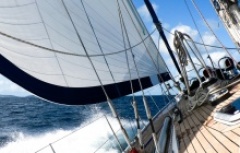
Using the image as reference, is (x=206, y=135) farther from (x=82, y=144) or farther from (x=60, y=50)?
(x=82, y=144)

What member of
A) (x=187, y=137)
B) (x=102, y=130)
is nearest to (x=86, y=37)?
(x=187, y=137)

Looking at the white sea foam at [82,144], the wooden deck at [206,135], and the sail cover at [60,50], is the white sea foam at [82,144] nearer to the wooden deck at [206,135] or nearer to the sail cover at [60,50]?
the sail cover at [60,50]

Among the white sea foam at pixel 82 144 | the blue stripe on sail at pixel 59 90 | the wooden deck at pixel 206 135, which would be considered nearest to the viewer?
the wooden deck at pixel 206 135

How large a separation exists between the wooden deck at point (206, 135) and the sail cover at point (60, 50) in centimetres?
118

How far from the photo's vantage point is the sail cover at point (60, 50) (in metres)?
3.59

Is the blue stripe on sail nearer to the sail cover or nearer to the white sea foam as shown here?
the sail cover

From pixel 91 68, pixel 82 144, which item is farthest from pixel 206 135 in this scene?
pixel 82 144

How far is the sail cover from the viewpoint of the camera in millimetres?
3594

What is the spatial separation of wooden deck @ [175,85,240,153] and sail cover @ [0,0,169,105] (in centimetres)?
118

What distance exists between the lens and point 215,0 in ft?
23.3

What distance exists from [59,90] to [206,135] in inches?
76.8

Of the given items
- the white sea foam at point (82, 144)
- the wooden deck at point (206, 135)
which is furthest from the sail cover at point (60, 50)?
the white sea foam at point (82, 144)

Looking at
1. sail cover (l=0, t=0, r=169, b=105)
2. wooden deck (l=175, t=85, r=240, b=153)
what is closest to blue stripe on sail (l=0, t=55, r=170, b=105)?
sail cover (l=0, t=0, r=169, b=105)

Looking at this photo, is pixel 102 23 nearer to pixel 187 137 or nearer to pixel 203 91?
pixel 203 91
